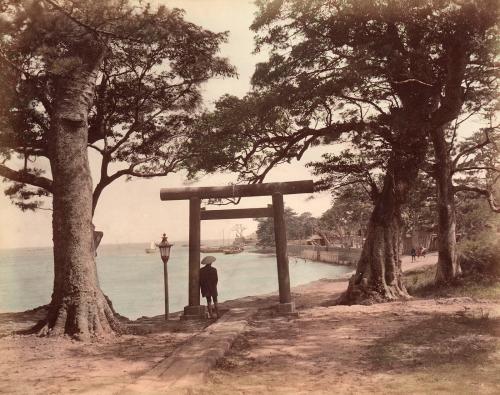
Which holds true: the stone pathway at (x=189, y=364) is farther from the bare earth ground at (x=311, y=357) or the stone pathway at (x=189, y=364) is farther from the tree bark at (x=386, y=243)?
the tree bark at (x=386, y=243)

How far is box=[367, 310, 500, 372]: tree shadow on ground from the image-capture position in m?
6.00

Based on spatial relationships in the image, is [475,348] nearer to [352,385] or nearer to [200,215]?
[352,385]

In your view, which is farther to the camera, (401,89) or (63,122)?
(401,89)

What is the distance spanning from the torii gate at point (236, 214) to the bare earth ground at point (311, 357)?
1.19 metres

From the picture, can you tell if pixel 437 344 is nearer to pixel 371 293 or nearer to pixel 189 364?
pixel 189 364

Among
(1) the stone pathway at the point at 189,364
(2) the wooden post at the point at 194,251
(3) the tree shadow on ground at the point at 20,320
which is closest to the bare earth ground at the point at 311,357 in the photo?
(1) the stone pathway at the point at 189,364

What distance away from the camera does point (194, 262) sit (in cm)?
1164

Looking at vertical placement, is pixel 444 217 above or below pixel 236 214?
below

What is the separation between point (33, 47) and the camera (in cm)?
989

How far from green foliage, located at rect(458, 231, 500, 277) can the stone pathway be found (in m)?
10.5

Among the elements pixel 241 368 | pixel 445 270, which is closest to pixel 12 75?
pixel 241 368

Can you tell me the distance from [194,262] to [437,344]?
6.58m

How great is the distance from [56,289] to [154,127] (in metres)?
8.49

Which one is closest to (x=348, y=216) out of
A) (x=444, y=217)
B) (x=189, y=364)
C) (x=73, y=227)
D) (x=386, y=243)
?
(x=444, y=217)
